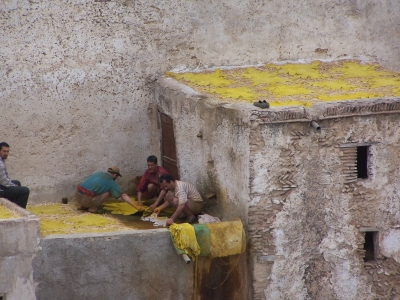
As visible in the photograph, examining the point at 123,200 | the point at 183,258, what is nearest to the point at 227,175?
the point at 183,258

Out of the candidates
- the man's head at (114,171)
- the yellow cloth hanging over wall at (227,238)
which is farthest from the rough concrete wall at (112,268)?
the man's head at (114,171)

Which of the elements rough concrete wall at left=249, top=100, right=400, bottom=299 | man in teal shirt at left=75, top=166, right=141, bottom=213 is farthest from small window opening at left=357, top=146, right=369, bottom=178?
man in teal shirt at left=75, top=166, right=141, bottom=213

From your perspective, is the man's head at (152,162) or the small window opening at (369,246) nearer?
the small window opening at (369,246)

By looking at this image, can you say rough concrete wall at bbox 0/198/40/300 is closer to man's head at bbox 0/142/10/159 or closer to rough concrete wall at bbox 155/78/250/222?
man's head at bbox 0/142/10/159

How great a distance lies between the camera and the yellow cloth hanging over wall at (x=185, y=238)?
492 inches

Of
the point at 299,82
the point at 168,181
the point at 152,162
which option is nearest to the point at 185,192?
the point at 168,181

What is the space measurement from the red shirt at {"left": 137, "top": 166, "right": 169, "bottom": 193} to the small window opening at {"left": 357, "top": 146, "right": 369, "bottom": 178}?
292cm

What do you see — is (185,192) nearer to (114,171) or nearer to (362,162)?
(114,171)

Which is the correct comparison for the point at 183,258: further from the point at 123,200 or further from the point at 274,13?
the point at 274,13

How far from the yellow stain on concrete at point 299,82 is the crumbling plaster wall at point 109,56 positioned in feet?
1.32

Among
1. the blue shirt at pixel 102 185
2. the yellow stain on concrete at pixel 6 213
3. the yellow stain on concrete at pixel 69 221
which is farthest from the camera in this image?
the blue shirt at pixel 102 185

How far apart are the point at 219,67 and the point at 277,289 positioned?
13.9 feet

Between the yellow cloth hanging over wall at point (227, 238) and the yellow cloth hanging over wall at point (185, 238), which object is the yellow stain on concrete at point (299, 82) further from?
the yellow cloth hanging over wall at point (185, 238)

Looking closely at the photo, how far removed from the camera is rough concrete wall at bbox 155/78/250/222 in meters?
12.9
